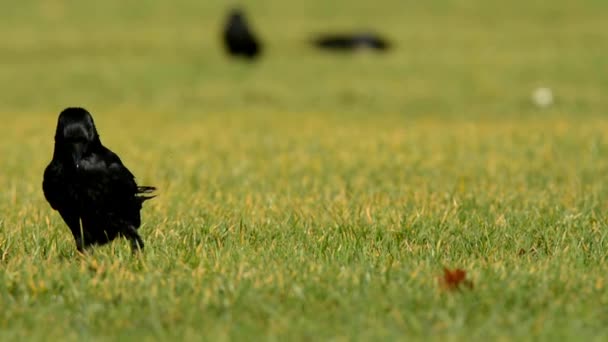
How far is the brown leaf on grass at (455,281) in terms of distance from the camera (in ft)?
13.5

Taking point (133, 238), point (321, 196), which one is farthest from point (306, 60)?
point (133, 238)

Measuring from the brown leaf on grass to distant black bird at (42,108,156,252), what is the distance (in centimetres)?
184

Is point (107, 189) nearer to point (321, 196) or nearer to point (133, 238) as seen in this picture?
point (133, 238)

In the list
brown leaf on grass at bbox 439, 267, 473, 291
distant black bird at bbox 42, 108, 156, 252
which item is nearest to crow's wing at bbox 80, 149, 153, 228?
distant black bird at bbox 42, 108, 156, 252

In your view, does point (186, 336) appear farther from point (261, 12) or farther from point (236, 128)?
point (261, 12)

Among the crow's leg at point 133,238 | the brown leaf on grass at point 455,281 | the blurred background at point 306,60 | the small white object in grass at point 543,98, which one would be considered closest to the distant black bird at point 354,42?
the blurred background at point 306,60

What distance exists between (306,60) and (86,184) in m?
22.8

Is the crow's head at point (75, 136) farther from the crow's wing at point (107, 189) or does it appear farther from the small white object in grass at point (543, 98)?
the small white object in grass at point (543, 98)

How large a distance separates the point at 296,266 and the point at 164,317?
3.13 ft

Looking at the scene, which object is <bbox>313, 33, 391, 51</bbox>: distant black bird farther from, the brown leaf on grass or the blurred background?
the brown leaf on grass

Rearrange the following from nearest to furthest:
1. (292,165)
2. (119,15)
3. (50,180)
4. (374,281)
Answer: (374,281), (50,180), (292,165), (119,15)

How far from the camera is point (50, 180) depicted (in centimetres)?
488

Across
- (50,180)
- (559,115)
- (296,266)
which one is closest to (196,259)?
(296,266)

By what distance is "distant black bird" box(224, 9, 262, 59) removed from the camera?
26172 millimetres
